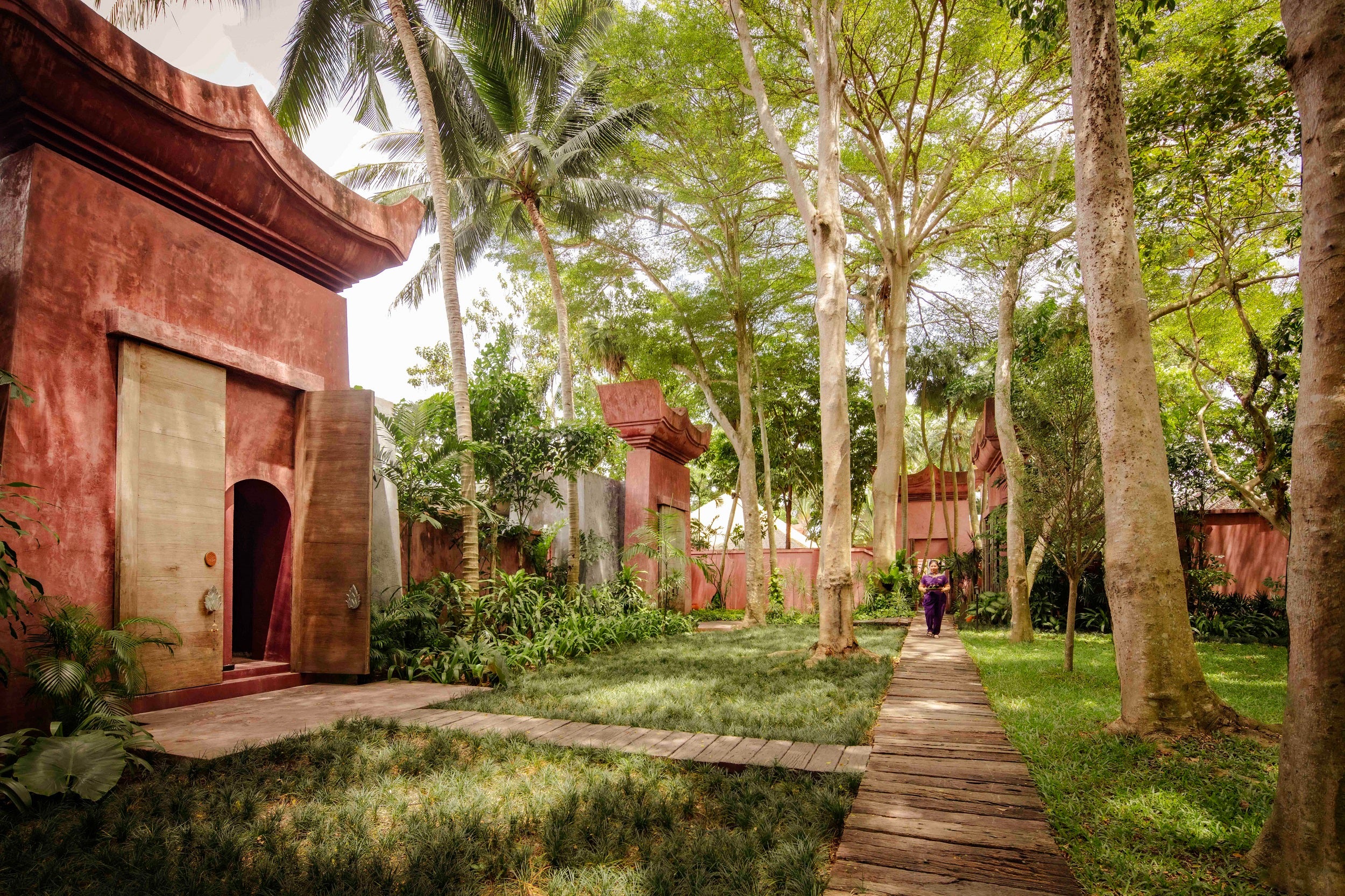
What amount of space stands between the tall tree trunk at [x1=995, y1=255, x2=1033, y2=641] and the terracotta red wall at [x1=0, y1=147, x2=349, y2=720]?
385 inches

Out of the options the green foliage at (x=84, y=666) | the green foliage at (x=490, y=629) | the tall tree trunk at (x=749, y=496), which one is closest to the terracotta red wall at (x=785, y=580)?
the tall tree trunk at (x=749, y=496)

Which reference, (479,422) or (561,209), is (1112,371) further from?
(561,209)

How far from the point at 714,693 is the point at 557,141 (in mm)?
9825

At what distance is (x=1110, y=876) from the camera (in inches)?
96.3

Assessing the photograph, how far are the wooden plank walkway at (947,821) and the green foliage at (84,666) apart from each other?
4.11 m

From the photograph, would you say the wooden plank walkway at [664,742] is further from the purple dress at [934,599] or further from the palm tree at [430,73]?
the purple dress at [934,599]

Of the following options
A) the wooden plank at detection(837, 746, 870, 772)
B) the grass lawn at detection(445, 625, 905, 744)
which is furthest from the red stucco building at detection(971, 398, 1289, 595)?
the wooden plank at detection(837, 746, 870, 772)

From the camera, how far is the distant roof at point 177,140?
4.47m

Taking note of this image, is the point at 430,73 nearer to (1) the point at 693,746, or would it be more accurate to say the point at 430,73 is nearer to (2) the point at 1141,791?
(1) the point at 693,746

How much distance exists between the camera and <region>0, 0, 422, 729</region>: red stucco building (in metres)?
4.51

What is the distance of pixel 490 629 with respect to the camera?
792cm

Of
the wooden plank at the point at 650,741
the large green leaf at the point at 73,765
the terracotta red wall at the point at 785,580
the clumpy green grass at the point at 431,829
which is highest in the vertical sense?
the large green leaf at the point at 73,765

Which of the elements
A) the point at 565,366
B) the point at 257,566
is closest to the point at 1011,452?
the point at 565,366

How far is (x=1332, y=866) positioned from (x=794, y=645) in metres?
7.06
